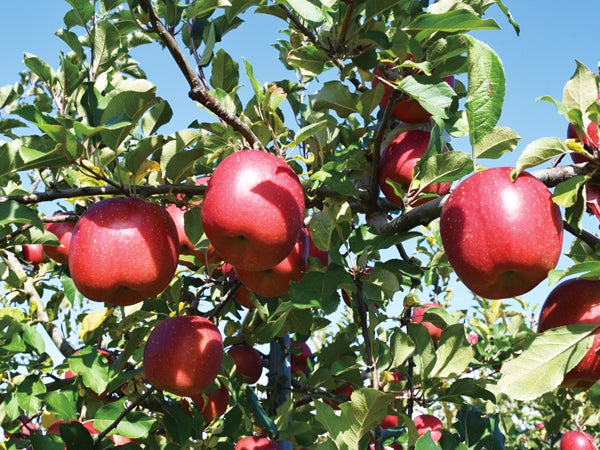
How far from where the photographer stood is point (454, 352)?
6.89ft

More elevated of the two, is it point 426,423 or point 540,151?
point 540,151

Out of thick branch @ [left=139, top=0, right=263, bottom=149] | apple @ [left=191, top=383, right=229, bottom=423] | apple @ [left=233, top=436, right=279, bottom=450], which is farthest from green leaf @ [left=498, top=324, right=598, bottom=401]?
apple @ [left=191, top=383, right=229, bottom=423]

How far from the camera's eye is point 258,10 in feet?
6.35

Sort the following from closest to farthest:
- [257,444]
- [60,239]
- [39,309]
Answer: [257,444], [60,239], [39,309]

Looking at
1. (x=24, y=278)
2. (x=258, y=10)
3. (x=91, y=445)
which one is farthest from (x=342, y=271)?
(x=24, y=278)

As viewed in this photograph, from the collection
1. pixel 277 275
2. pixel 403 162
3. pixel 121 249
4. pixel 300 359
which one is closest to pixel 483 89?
pixel 403 162

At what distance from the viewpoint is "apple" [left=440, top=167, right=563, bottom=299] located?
1.40 m

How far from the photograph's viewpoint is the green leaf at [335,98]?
2.09m

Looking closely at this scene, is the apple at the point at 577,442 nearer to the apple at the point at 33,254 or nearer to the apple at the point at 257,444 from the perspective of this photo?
the apple at the point at 257,444

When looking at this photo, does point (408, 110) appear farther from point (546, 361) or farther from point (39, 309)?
point (39, 309)

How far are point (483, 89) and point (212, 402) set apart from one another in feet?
6.58

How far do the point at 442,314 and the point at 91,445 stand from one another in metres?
1.38

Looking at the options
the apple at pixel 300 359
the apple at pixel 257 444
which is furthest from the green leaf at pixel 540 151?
the apple at pixel 300 359

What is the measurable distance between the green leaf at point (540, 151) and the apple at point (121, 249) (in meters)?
1.04
